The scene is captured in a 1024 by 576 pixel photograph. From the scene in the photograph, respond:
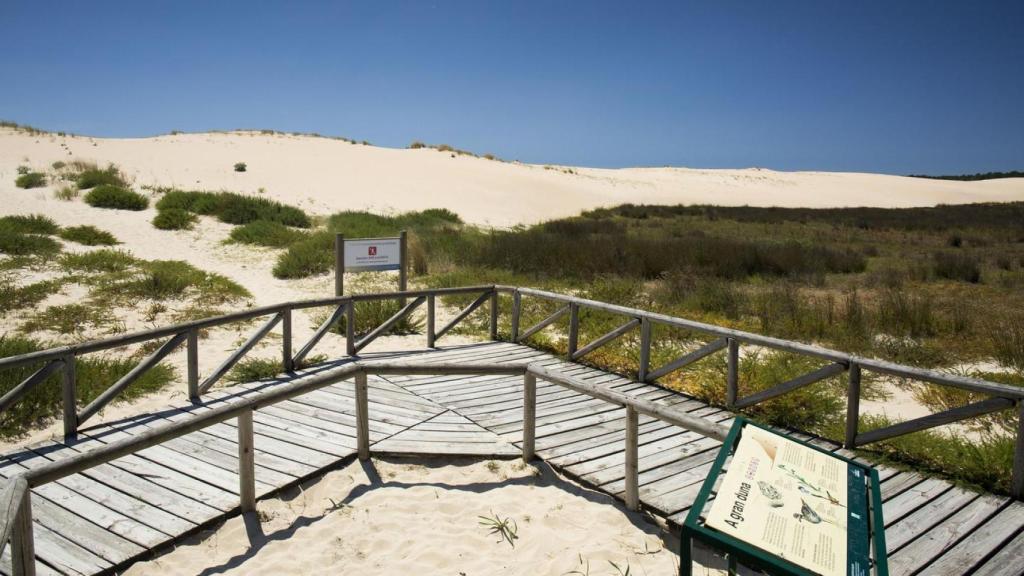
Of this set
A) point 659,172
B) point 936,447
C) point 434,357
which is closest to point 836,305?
point 936,447

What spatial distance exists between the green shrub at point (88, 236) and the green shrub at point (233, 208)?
3856 mm

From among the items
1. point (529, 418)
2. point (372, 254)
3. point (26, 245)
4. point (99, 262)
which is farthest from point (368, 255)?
point (26, 245)

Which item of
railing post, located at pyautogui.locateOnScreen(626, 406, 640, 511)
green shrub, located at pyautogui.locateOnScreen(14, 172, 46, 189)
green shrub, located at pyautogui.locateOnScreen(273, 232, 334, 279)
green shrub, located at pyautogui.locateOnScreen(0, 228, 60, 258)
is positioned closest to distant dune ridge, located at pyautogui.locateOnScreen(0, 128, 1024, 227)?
green shrub, located at pyautogui.locateOnScreen(14, 172, 46, 189)

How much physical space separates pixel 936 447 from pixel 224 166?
38049 millimetres

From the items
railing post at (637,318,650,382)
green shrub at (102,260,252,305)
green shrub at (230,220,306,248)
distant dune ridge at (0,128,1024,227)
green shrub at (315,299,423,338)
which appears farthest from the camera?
distant dune ridge at (0,128,1024,227)

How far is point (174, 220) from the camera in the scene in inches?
738

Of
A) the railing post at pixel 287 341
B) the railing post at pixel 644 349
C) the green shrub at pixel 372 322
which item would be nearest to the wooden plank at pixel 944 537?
the railing post at pixel 644 349

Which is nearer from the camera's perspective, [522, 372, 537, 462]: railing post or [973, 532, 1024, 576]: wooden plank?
[973, 532, 1024, 576]: wooden plank

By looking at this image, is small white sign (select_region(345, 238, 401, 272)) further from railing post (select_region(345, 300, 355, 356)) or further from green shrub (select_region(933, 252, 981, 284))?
green shrub (select_region(933, 252, 981, 284))

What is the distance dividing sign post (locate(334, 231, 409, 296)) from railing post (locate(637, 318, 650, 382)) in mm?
3439

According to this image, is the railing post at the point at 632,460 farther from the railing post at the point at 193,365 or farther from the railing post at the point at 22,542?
the railing post at the point at 193,365

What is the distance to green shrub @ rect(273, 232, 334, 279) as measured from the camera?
14.1 m

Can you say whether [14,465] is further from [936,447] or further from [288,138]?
[288,138]

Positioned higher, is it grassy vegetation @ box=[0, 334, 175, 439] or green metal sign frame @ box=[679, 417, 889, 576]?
green metal sign frame @ box=[679, 417, 889, 576]
